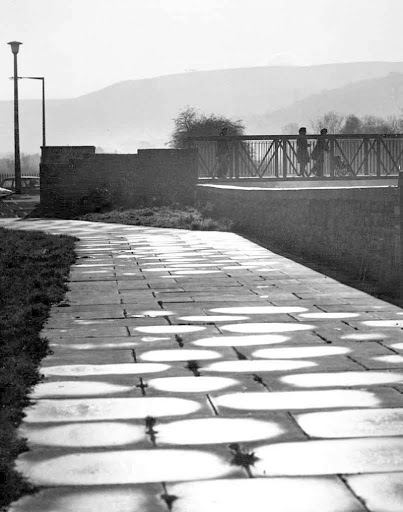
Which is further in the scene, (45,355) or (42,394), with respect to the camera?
(45,355)

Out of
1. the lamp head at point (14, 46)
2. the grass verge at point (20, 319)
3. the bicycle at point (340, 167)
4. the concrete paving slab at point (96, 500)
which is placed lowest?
the concrete paving slab at point (96, 500)

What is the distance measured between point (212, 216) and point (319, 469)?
20653mm

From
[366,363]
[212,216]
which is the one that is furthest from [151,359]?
[212,216]

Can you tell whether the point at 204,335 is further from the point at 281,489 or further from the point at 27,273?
the point at 27,273

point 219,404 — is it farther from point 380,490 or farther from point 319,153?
point 319,153

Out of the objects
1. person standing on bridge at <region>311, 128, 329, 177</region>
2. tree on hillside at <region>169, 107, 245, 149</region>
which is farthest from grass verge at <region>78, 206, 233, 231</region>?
tree on hillside at <region>169, 107, 245, 149</region>

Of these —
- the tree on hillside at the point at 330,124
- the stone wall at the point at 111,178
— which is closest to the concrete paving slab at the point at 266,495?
the stone wall at the point at 111,178

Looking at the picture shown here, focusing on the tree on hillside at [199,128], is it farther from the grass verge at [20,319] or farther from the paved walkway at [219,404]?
the paved walkway at [219,404]

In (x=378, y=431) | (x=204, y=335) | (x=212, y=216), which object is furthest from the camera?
(x=212, y=216)

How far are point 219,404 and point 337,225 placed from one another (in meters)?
8.98

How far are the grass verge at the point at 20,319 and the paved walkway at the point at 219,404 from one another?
102mm

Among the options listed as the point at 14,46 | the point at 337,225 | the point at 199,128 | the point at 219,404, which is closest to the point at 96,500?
the point at 219,404

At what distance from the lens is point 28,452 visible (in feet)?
16.3

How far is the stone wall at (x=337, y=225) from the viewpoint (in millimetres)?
12203
